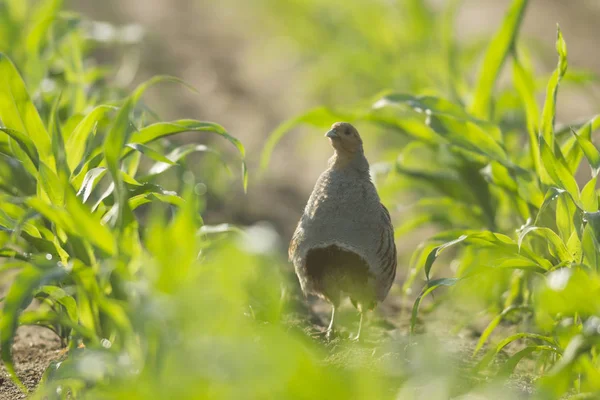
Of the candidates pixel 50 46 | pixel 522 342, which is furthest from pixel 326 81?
pixel 522 342

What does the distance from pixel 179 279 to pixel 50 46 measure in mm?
2416

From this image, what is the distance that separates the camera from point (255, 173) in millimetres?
5297

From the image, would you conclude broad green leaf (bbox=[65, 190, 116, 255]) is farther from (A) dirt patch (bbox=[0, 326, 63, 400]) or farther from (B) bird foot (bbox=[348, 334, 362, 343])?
(B) bird foot (bbox=[348, 334, 362, 343])

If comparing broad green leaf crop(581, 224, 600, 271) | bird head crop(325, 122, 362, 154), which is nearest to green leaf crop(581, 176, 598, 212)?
broad green leaf crop(581, 224, 600, 271)

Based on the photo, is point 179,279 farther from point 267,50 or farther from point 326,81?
point 267,50

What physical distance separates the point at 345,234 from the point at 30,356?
3.96 ft

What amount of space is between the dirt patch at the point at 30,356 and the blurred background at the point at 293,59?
5.06 ft

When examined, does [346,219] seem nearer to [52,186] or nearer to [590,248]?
[590,248]

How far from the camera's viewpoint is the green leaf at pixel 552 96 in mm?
2648

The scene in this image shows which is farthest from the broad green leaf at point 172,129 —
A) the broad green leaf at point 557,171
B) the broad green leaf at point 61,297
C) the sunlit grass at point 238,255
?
the broad green leaf at point 557,171

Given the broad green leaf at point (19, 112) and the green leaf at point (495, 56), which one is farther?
the green leaf at point (495, 56)

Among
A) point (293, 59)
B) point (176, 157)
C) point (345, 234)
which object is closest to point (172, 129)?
point (176, 157)

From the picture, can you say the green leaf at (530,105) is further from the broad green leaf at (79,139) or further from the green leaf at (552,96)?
the broad green leaf at (79,139)

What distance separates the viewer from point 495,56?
3.34 meters
